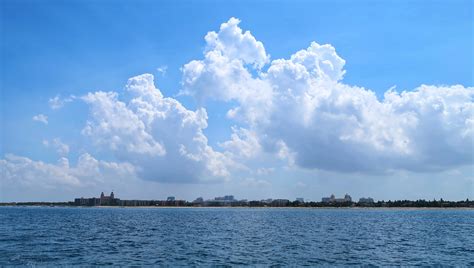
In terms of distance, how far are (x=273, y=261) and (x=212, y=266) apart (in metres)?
7.55

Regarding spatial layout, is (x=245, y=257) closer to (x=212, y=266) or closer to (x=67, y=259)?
→ (x=212, y=266)

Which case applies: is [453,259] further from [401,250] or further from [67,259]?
[67,259]

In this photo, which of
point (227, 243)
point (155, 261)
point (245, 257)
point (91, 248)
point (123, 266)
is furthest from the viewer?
point (227, 243)

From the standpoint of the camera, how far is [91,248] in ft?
199

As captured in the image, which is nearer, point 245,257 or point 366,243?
point 245,257

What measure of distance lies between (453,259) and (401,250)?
29.8ft

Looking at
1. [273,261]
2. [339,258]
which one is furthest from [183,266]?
[339,258]

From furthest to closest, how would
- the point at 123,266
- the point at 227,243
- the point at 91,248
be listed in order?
the point at 227,243
the point at 91,248
the point at 123,266

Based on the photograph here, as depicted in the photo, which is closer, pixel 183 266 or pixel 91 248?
pixel 183 266

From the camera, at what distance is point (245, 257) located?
52594 millimetres

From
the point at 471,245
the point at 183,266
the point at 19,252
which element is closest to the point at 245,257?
the point at 183,266

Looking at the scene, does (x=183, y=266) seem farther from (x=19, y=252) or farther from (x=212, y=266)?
(x=19, y=252)

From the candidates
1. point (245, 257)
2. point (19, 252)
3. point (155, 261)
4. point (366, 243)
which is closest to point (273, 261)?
point (245, 257)

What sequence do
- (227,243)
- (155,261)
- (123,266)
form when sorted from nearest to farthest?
(123,266) < (155,261) < (227,243)
